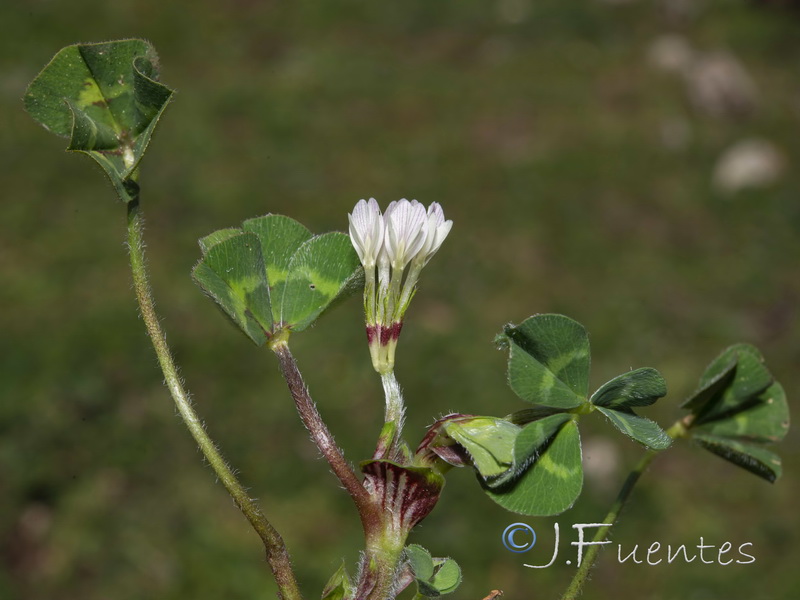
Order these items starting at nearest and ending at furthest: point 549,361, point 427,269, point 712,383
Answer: point 549,361 → point 712,383 → point 427,269

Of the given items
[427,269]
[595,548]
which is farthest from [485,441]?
[427,269]

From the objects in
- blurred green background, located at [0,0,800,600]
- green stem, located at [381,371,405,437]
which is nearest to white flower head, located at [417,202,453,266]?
green stem, located at [381,371,405,437]

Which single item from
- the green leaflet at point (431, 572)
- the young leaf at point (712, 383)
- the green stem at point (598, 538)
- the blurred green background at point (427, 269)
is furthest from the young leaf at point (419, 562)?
the blurred green background at point (427, 269)

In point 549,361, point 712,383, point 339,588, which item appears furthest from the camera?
point 712,383

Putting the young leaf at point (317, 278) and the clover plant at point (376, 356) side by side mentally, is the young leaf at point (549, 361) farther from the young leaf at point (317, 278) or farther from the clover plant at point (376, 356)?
the young leaf at point (317, 278)

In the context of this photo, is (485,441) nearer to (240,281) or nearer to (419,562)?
(419,562)

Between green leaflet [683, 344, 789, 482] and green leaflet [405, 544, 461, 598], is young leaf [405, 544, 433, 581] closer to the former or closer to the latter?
green leaflet [405, 544, 461, 598]

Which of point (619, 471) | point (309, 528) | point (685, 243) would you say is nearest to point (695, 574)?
point (619, 471)
